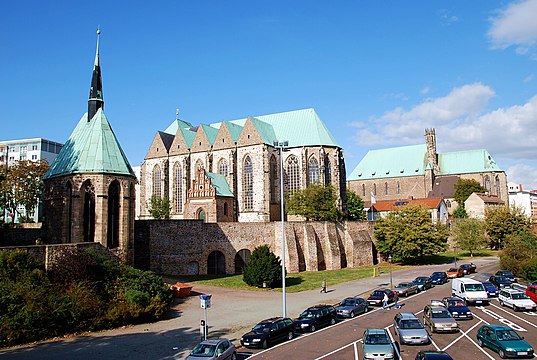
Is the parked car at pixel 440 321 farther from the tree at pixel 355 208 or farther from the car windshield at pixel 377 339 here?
the tree at pixel 355 208

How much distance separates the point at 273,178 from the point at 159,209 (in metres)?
16.9

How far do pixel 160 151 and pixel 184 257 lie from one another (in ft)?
112

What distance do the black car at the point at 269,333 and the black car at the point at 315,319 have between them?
47.8 inches

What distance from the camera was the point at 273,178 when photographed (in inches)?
2616

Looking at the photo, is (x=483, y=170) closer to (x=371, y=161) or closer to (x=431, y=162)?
(x=431, y=162)

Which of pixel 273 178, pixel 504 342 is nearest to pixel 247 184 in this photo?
pixel 273 178

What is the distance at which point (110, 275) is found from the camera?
1137 inches

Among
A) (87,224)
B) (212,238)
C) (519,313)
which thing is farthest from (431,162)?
(87,224)

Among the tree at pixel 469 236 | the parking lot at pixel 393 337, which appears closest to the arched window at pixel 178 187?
the tree at pixel 469 236

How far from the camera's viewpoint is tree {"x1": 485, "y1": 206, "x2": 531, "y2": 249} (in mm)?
64375

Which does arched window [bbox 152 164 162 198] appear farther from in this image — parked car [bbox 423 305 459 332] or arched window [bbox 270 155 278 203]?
parked car [bbox 423 305 459 332]

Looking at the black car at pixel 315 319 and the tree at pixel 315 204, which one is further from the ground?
the tree at pixel 315 204

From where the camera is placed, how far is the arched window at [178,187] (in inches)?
2794

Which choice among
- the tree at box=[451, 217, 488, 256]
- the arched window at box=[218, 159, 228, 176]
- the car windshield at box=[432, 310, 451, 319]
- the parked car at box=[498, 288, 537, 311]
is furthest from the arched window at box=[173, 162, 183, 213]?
the car windshield at box=[432, 310, 451, 319]
